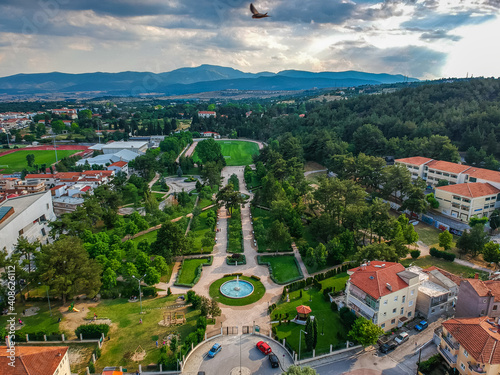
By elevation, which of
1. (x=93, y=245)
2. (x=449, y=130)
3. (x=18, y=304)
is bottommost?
(x=18, y=304)

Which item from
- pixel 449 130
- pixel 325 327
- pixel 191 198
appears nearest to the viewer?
pixel 325 327

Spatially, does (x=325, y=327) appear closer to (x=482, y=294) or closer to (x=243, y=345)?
(x=243, y=345)

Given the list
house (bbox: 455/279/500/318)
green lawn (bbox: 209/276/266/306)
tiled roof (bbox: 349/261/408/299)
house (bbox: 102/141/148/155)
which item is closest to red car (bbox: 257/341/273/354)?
green lawn (bbox: 209/276/266/306)

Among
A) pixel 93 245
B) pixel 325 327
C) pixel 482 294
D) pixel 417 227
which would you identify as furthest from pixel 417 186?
pixel 93 245

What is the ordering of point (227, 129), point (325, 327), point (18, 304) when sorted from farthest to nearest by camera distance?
point (227, 129) → point (18, 304) → point (325, 327)

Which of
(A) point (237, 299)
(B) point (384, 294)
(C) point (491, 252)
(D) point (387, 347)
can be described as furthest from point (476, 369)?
(A) point (237, 299)

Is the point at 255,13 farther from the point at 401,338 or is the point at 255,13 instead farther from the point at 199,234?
the point at 199,234

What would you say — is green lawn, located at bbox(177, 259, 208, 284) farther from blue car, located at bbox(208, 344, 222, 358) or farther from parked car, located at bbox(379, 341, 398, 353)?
parked car, located at bbox(379, 341, 398, 353)
